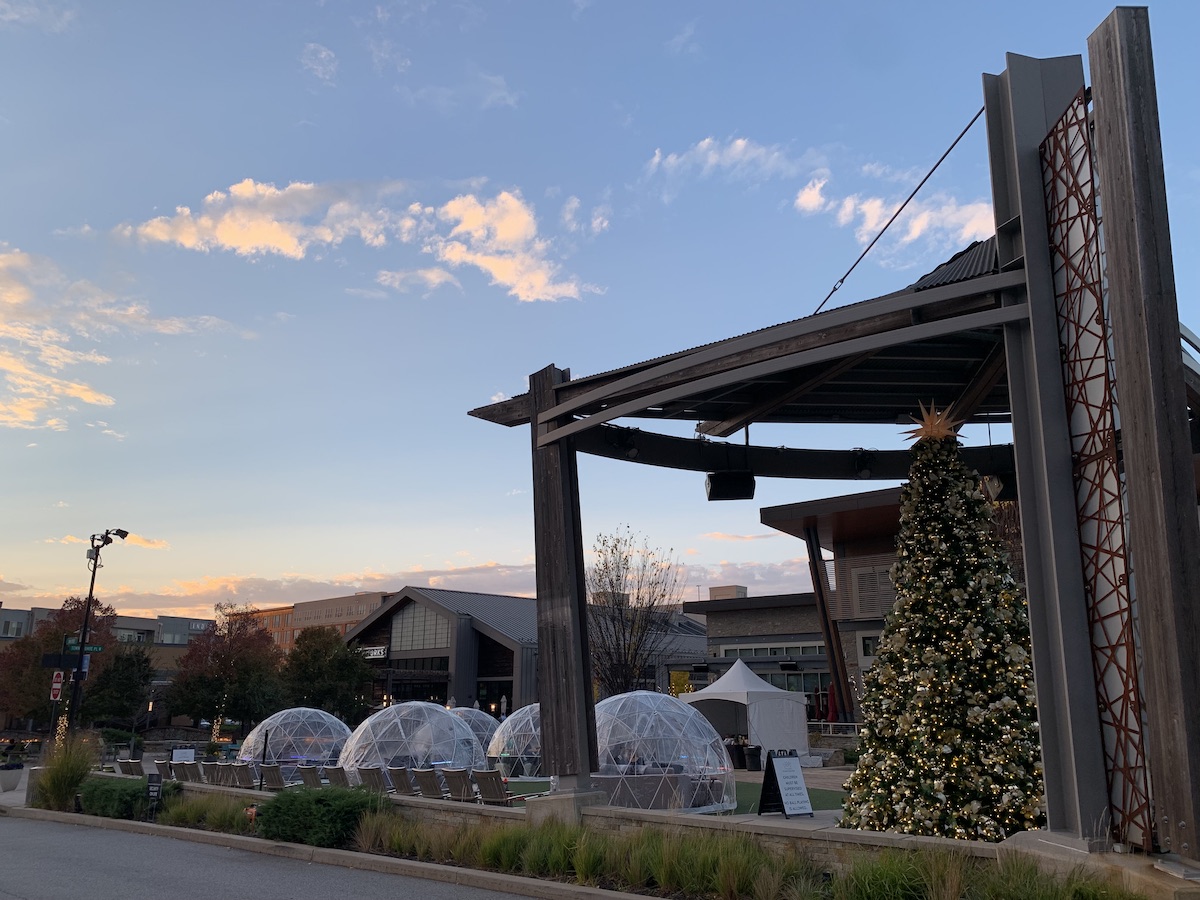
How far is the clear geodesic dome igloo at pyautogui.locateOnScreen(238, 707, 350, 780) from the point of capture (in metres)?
26.1

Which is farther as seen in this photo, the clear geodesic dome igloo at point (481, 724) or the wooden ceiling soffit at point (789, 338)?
the clear geodesic dome igloo at point (481, 724)

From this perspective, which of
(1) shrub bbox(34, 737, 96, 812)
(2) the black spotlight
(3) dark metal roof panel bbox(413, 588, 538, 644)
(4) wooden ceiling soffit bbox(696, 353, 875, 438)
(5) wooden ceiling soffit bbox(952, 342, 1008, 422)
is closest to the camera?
(4) wooden ceiling soffit bbox(696, 353, 875, 438)

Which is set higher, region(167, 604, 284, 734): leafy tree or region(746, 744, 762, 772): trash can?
region(167, 604, 284, 734): leafy tree

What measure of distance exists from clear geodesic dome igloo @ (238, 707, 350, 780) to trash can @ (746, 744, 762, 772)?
1110 centimetres

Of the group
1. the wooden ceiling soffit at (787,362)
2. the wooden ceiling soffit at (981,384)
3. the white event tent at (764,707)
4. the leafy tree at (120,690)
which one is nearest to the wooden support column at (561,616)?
the wooden ceiling soffit at (787,362)

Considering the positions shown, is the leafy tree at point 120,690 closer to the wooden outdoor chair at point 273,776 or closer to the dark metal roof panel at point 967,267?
the wooden outdoor chair at point 273,776

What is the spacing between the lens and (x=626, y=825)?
1043 cm

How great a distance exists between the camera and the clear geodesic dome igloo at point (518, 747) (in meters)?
25.7

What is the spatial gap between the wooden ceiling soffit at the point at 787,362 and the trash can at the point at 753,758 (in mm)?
Answer: 17059

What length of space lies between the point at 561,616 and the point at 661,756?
6.84 m

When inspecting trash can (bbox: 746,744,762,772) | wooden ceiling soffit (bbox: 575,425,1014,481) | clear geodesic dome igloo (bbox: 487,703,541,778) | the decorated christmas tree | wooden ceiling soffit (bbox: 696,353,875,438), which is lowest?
trash can (bbox: 746,744,762,772)

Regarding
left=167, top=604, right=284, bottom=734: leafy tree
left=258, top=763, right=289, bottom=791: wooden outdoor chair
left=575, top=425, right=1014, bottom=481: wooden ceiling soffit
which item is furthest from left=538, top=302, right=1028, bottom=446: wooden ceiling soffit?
left=167, top=604, right=284, bottom=734: leafy tree

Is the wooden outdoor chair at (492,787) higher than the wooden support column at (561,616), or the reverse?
the wooden support column at (561,616)

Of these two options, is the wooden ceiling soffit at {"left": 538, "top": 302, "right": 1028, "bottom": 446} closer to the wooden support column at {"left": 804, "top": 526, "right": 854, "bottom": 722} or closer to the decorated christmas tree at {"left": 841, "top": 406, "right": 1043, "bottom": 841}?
the decorated christmas tree at {"left": 841, "top": 406, "right": 1043, "bottom": 841}
